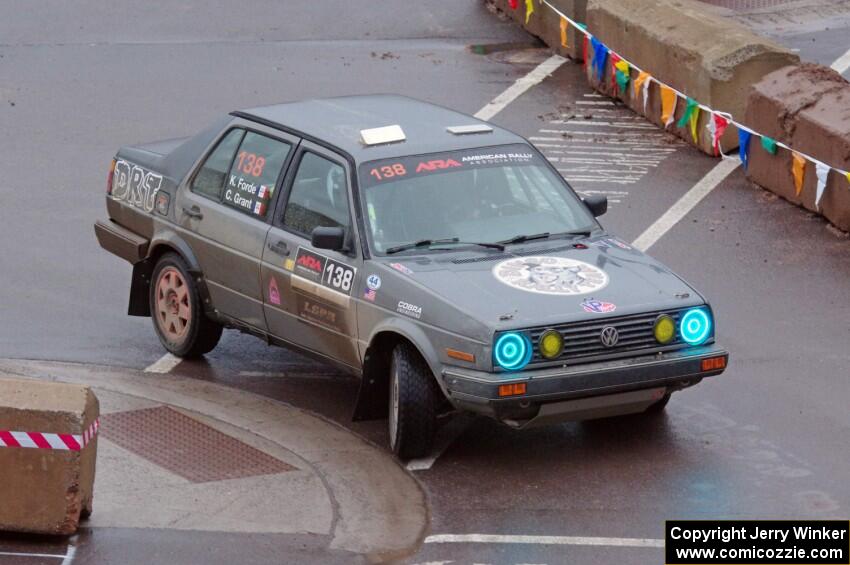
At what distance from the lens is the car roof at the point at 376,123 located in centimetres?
1034

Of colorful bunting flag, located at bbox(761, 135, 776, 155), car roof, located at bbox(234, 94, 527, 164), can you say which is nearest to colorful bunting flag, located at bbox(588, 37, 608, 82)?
colorful bunting flag, located at bbox(761, 135, 776, 155)

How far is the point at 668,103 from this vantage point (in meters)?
16.9

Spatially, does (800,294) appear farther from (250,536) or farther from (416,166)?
(250,536)

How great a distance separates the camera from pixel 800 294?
1262 centimetres

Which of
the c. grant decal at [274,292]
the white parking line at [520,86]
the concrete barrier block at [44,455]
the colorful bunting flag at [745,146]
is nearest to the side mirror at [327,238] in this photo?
the c. grant decal at [274,292]

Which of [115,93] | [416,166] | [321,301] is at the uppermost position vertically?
[416,166]

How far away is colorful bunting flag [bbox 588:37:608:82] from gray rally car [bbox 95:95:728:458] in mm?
7273

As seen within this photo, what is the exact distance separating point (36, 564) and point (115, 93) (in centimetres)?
1149

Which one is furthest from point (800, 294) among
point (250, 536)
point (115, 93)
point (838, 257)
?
point (115, 93)

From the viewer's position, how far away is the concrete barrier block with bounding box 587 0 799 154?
16.0 meters

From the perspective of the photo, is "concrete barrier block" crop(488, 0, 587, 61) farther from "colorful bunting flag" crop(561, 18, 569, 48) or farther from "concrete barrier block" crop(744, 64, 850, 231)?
"concrete barrier block" crop(744, 64, 850, 231)

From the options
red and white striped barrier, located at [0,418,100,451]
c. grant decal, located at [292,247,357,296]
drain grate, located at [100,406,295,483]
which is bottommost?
drain grate, located at [100,406,295,483]

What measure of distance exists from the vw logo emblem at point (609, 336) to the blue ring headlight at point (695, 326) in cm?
44

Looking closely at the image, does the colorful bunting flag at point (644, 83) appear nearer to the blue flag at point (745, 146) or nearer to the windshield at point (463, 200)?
the blue flag at point (745, 146)
